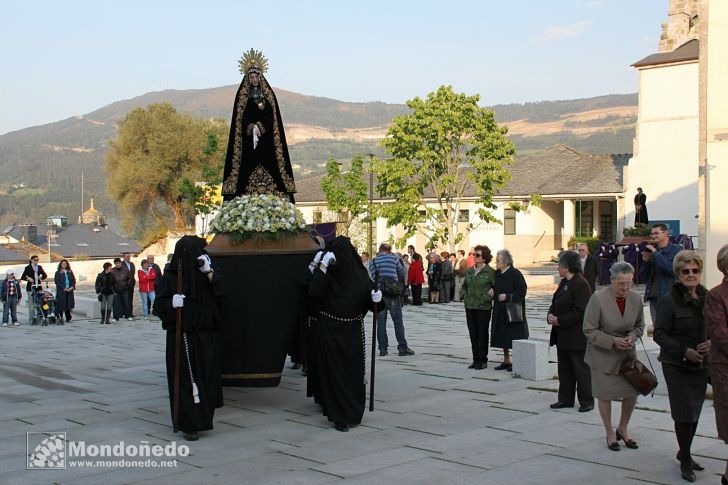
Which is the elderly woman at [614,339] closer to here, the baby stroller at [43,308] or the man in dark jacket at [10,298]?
the baby stroller at [43,308]

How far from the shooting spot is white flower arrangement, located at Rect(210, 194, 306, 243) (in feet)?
34.7

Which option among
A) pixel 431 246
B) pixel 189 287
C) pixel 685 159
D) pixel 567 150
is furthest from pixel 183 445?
pixel 567 150

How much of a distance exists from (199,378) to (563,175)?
49281 millimetres

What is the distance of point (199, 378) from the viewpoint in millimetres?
9070

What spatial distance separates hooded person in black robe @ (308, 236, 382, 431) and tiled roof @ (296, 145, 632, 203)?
135 ft

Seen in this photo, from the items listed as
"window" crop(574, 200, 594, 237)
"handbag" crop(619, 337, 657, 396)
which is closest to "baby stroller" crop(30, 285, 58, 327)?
"handbag" crop(619, 337, 657, 396)

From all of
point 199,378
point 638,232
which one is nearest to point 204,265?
point 199,378

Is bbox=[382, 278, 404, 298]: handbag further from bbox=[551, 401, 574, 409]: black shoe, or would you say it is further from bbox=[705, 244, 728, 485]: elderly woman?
bbox=[705, 244, 728, 485]: elderly woman

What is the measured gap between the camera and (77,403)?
36.2 ft

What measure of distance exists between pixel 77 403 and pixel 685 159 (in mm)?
38479

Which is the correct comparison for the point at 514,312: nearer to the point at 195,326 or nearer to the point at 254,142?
the point at 254,142

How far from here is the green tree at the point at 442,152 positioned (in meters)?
39.7

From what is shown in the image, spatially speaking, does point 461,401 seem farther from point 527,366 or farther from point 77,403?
point 77,403

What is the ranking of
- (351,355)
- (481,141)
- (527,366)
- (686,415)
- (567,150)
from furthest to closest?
(567,150) < (481,141) < (527,366) < (351,355) < (686,415)
